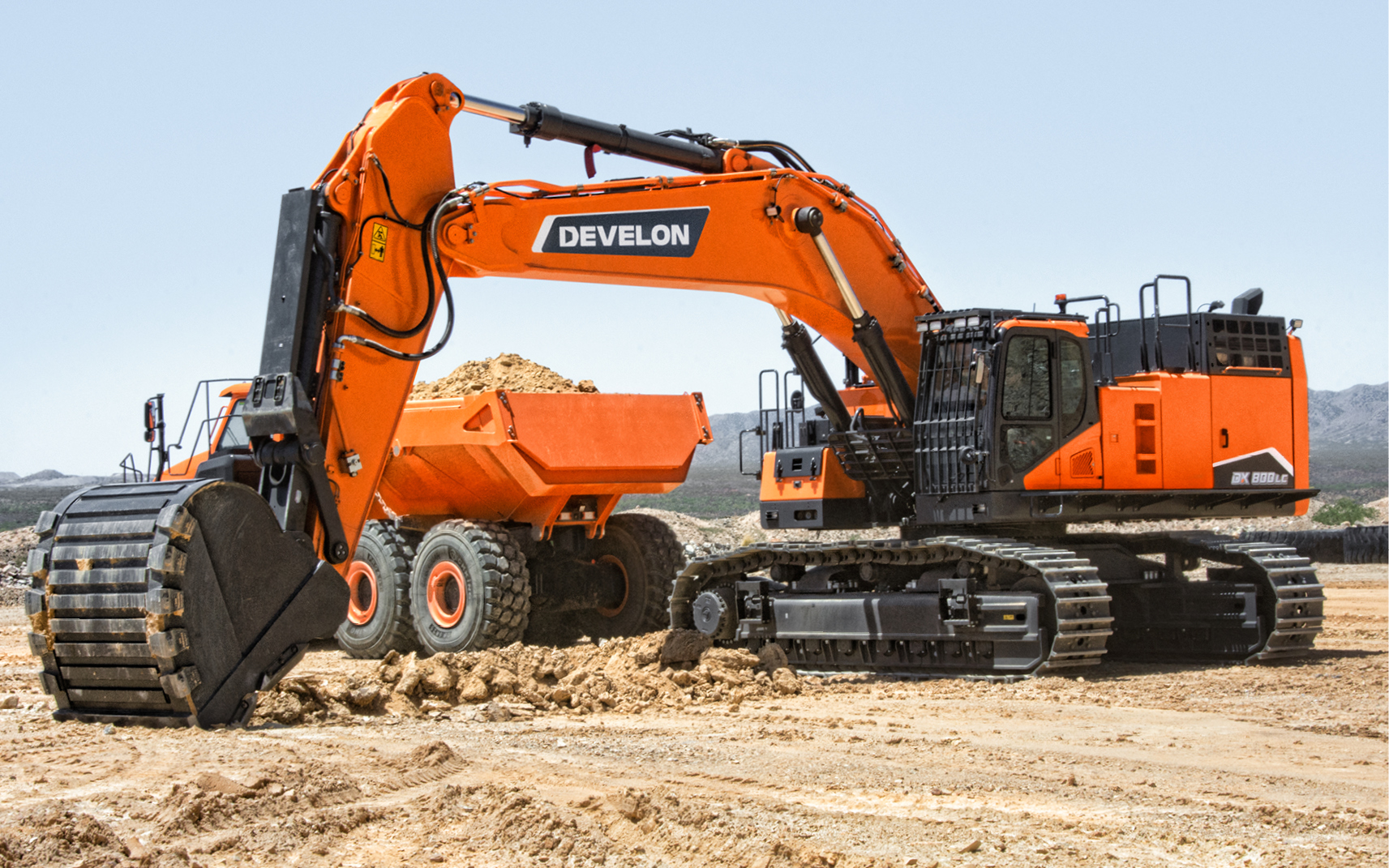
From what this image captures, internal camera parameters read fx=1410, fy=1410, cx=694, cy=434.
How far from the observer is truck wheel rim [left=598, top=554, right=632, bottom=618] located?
46.1 feet

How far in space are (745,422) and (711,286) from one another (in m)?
135

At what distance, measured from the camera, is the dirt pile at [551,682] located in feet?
28.9

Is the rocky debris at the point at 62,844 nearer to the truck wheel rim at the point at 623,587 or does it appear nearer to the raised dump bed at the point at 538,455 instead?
the raised dump bed at the point at 538,455

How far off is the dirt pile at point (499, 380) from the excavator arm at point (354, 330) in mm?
3219

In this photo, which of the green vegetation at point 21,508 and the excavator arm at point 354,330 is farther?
the green vegetation at point 21,508

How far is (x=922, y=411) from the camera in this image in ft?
36.7

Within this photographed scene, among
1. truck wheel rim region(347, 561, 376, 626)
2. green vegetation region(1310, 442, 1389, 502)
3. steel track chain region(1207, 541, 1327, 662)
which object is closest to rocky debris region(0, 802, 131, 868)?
truck wheel rim region(347, 561, 376, 626)

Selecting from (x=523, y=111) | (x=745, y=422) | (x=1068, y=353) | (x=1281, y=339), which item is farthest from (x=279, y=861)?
(x=745, y=422)

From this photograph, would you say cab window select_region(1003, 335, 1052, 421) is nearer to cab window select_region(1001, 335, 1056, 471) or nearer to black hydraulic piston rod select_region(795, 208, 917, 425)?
cab window select_region(1001, 335, 1056, 471)

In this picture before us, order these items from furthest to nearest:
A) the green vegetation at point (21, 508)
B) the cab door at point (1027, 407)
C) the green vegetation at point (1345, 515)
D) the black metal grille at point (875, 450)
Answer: the green vegetation at point (21, 508), the green vegetation at point (1345, 515), the black metal grille at point (875, 450), the cab door at point (1027, 407)

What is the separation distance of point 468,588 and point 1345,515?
26851 mm

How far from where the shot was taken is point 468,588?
41.4 ft

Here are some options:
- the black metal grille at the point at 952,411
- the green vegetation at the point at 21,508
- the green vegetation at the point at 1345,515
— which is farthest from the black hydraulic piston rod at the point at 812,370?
the green vegetation at the point at 21,508

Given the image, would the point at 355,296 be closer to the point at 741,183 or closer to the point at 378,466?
the point at 378,466
